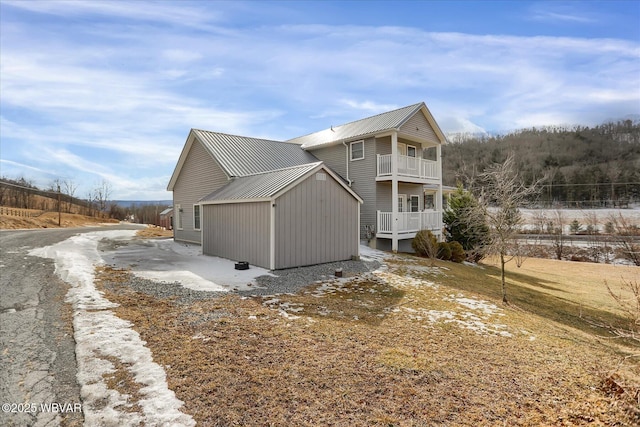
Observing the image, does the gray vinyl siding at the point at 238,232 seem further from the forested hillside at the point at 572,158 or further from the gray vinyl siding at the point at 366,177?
the forested hillside at the point at 572,158

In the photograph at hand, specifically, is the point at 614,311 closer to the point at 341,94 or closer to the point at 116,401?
the point at 116,401

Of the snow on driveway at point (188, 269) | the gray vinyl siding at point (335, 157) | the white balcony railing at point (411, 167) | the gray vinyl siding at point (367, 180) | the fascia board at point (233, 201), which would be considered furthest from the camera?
the gray vinyl siding at point (335, 157)

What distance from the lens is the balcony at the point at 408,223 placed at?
16500 mm

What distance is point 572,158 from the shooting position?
223ft

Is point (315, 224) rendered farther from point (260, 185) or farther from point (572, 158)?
A: point (572, 158)

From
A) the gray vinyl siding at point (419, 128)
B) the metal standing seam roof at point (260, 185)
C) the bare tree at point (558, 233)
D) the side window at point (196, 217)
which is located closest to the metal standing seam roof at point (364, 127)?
the gray vinyl siding at point (419, 128)

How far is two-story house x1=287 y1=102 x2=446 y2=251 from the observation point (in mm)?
16625

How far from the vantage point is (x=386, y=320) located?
630cm

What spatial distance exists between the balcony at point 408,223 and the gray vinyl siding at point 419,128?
4.40 metres

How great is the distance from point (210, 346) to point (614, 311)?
12052 mm

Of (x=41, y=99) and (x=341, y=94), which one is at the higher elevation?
(x=341, y=94)

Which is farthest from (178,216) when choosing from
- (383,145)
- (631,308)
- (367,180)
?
(631,308)

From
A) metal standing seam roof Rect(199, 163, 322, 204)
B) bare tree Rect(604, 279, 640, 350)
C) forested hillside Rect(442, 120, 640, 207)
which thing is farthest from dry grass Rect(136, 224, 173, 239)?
forested hillside Rect(442, 120, 640, 207)

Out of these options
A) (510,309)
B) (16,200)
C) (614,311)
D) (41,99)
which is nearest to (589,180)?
(614,311)
